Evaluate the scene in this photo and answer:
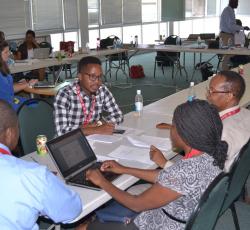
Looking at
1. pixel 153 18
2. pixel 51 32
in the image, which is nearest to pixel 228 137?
pixel 51 32

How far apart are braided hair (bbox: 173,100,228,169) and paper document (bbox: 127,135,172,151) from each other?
79cm

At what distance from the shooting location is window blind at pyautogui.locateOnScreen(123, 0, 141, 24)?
1212cm

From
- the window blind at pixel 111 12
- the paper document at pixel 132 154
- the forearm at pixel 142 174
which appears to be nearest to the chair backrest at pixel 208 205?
the forearm at pixel 142 174

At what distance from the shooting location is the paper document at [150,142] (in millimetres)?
2617

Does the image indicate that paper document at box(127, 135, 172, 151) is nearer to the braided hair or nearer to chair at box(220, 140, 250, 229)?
chair at box(220, 140, 250, 229)

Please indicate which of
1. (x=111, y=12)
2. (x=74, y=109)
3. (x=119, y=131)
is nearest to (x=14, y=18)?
(x=111, y=12)

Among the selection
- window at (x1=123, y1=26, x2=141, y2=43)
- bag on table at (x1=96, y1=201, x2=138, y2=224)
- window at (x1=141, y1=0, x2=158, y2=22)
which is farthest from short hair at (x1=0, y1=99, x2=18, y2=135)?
window at (x1=141, y1=0, x2=158, y2=22)

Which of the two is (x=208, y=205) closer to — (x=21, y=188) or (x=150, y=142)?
(x=21, y=188)

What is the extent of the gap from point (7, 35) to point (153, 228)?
25.3ft

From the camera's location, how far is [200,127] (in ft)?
5.77

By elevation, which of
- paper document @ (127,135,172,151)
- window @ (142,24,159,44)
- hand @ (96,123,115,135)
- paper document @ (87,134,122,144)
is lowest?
paper document @ (127,135,172,151)

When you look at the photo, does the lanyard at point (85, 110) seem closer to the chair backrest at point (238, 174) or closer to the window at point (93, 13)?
the chair backrest at point (238, 174)

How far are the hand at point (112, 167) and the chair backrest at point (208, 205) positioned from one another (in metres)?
0.57

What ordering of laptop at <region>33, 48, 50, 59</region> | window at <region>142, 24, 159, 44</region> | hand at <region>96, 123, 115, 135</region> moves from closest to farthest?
hand at <region>96, 123, 115, 135</region>, laptop at <region>33, 48, 50, 59</region>, window at <region>142, 24, 159, 44</region>
